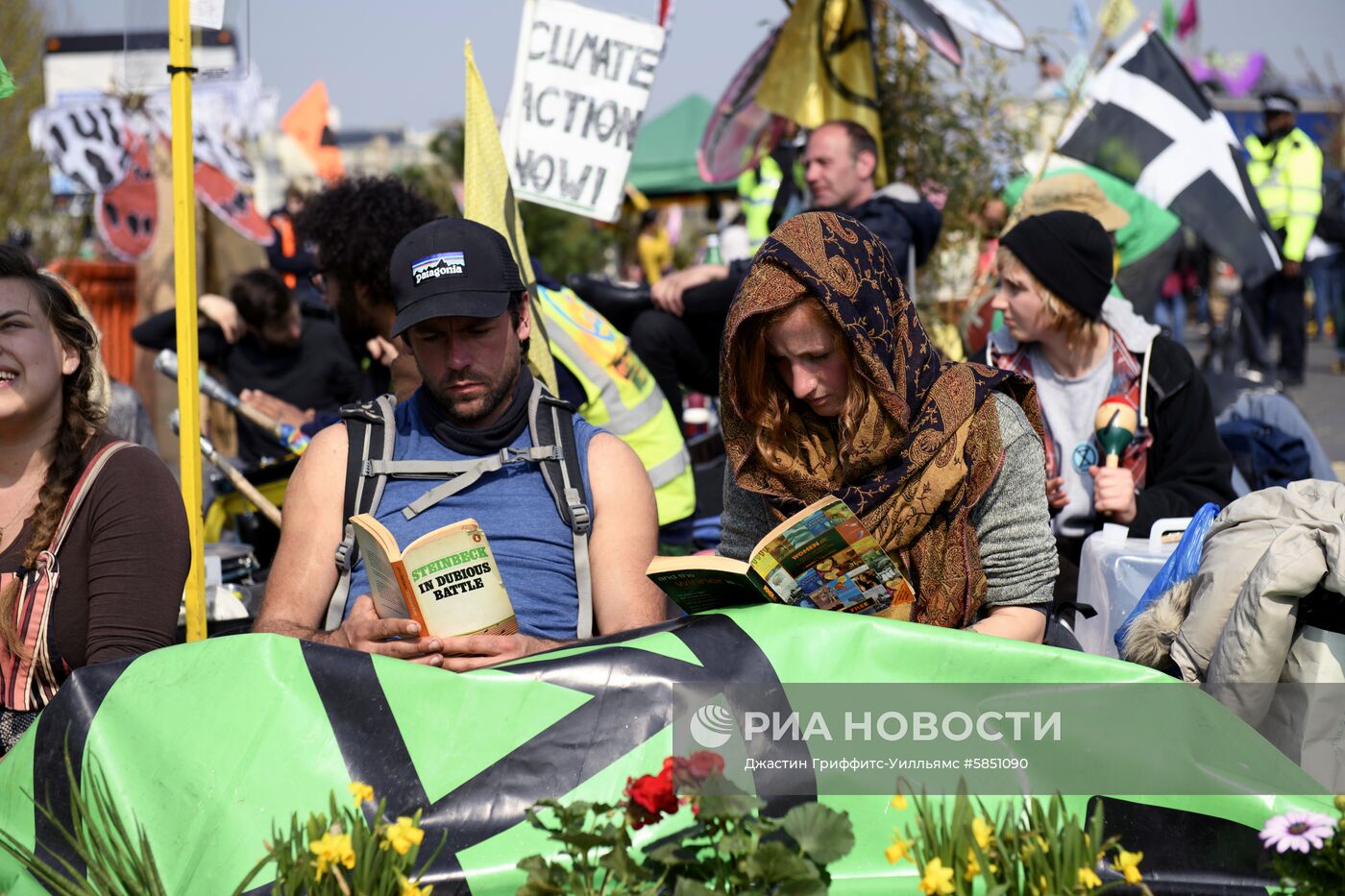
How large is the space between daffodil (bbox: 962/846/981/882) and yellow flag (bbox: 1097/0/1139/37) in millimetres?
6066

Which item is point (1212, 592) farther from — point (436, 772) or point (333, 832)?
point (333, 832)

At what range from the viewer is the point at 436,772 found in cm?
227

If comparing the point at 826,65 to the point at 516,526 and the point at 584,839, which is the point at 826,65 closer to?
the point at 516,526

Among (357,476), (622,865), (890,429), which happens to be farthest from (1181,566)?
(357,476)

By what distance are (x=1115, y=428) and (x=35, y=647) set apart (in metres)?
2.84

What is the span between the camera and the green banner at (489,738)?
217 cm

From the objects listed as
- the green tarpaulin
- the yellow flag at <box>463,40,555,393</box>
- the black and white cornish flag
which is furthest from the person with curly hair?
the green tarpaulin

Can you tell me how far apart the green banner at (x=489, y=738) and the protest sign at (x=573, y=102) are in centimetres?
308

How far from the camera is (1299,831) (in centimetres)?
203

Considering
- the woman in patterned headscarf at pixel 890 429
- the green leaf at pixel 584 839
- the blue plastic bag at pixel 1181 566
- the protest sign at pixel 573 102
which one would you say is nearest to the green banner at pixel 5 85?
the woman in patterned headscarf at pixel 890 429

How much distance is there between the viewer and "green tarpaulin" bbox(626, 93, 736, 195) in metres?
19.3

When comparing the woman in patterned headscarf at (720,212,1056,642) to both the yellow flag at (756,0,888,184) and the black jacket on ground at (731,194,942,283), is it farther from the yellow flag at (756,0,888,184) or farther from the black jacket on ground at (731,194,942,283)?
the yellow flag at (756,0,888,184)

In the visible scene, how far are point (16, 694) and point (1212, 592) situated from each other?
2356 millimetres

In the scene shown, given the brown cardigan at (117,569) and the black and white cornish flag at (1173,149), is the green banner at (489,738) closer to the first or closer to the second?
the brown cardigan at (117,569)
